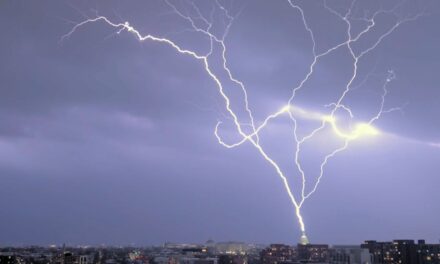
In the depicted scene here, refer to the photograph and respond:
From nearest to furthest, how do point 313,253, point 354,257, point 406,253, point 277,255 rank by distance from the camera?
point 406,253 < point 354,257 < point 313,253 < point 277,255

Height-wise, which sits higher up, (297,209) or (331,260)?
(297,209)

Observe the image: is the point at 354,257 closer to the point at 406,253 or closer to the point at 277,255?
the point at 406,253

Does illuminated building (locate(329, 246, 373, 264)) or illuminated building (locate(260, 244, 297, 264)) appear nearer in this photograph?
illuminated building (locate(329, 246, 373, 264))

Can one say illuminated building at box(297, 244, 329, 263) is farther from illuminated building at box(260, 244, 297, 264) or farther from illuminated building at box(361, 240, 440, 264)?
illuminated building at box(361, 240, 440, 264)

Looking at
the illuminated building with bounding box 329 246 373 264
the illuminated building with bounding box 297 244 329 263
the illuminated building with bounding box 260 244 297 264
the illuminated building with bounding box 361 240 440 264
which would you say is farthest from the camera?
the illuminated building with bounding box 260 244 297 264

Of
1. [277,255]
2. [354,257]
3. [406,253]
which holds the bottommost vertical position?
[277,255]

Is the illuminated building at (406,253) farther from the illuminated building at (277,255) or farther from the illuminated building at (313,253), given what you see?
the illuminated building at (277,255)

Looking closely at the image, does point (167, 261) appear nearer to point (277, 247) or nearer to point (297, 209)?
point (277, 247)

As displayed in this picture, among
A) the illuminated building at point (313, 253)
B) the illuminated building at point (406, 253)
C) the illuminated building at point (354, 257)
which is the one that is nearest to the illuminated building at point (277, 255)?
the illuminated building at point (313, 253)

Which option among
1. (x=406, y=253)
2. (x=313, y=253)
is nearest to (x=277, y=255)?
(x=313, y=253)

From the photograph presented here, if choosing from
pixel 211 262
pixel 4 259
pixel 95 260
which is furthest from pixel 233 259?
pixel 4 259

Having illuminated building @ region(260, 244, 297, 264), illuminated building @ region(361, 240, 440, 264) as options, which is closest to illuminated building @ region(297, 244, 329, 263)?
illuminated building @ region(260, 244, 297, 264)
